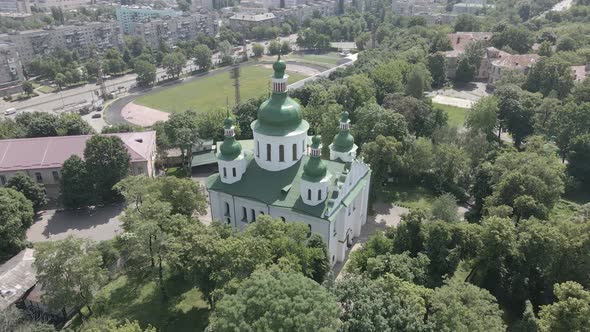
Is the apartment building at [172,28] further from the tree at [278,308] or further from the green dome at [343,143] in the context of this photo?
the tree at [278,308]

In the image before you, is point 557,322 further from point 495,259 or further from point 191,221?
point 191,221

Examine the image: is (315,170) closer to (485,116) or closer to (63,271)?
(63,271)

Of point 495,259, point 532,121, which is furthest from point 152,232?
point 532,121

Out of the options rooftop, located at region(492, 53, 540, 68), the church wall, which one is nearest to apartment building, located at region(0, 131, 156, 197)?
the church wall

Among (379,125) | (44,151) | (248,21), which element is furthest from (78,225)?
(248,21)

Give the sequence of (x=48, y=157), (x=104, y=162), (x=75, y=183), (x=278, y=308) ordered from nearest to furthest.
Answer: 1. (x=278, y=308)
2. (x=75, y=183)
3. (x=104, y=162)
4. (x=48, y=157)

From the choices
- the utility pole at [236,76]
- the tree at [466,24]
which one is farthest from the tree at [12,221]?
the tree at [466,24]
